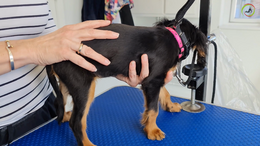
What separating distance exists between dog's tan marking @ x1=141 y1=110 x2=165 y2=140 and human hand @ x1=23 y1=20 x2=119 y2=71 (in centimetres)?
33

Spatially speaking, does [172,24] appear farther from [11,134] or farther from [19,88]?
[11,134]

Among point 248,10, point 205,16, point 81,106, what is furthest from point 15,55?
point 248,10

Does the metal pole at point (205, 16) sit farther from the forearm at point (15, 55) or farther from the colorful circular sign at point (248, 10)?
the colorful circular sign at point (248, 10)

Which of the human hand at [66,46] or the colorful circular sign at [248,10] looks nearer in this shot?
the human hand at [66,46]

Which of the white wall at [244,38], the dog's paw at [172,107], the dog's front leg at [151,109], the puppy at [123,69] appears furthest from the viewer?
the white wall at [244,38]

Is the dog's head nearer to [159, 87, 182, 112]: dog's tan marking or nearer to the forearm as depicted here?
[159, 87, 182, 112]: dog's tan marking

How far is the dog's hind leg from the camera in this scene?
0.79 metres

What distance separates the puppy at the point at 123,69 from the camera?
761mm

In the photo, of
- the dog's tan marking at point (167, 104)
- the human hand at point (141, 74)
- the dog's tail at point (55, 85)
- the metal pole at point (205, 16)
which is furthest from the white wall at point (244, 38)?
the dog's tail at point (55, 85)

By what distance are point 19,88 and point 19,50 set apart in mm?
191

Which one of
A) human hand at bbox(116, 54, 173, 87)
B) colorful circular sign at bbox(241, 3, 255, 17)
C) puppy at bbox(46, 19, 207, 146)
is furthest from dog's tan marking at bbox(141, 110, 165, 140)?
colorful circular sign at bbox(241, 3, 255, 17)

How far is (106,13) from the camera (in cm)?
195

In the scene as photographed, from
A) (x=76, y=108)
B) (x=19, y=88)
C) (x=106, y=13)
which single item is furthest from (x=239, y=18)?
(x=19, y=88)

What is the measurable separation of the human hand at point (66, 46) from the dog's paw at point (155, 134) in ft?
1.22
